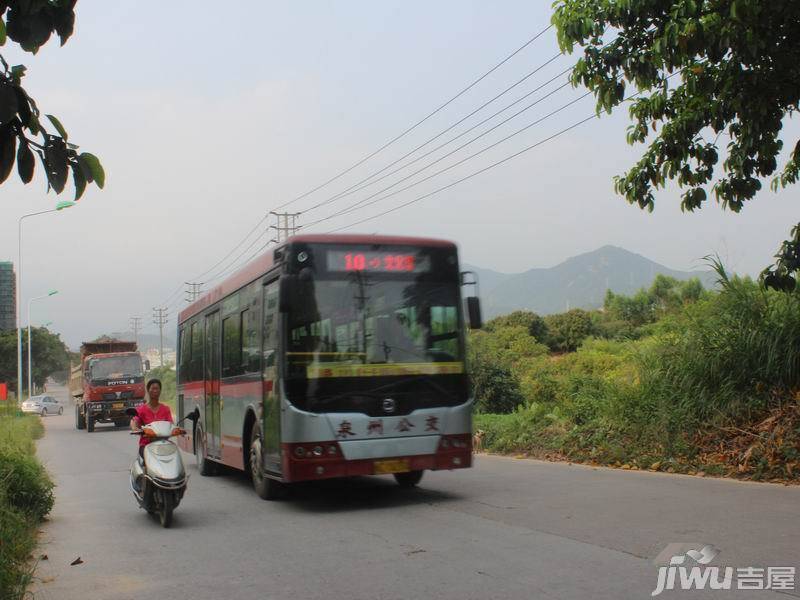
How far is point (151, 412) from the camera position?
32.6ft

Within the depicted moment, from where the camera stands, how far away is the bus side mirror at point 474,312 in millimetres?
10328

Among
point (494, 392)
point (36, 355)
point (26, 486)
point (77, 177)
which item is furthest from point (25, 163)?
point (36, 355)

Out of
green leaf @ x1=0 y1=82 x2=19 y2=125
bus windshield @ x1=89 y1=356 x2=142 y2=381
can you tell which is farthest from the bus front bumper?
bus windshield @ x1=89 y1=356 x2=142 y2=381

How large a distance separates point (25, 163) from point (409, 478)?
890 cm

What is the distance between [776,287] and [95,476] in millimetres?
11865

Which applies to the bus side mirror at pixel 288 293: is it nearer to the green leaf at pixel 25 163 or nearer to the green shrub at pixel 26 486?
the green shrub at pixel 26 486

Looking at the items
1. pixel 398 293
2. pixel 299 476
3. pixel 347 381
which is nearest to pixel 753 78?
pixel 398 293

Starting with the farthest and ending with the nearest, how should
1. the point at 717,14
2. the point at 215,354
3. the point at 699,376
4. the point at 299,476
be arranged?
1. the point at 215,354
2. the point at 699,376
3. the point at 299,476
4. the point at 717,14

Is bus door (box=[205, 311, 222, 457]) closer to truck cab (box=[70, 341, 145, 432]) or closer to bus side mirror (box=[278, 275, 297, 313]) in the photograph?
bus side mirror (box=[278, 275, 297, 313])

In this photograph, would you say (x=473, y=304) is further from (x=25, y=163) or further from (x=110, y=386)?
(x=110, y=386)

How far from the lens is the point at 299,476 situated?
9570 mm

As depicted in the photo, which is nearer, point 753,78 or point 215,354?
point 753,78

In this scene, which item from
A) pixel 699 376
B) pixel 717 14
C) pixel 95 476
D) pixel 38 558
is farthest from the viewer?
pixel 95 476

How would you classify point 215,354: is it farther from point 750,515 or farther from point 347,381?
point 750,515
